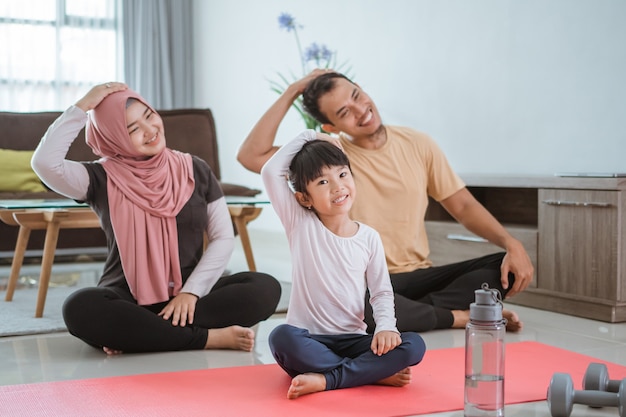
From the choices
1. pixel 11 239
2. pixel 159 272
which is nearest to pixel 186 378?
pixel 159 272

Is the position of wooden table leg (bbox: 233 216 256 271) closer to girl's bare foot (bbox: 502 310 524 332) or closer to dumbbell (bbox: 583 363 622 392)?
girl's bare foot (bbox: 502 310 524 332)

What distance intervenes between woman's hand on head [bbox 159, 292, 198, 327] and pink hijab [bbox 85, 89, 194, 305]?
5cm

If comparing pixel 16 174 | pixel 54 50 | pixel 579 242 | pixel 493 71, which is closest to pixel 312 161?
pixel 579 242

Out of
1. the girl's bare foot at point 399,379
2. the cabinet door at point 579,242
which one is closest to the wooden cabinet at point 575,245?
the cabinet door at point 579,242

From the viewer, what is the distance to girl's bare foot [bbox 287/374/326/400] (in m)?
1.83

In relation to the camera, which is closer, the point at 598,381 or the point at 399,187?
the point at 598,381

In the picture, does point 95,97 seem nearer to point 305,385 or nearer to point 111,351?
point 111,351

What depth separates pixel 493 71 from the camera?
4.00 metres

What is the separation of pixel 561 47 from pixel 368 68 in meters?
1.54

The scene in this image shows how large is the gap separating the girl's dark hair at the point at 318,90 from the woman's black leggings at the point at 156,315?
1.76ft

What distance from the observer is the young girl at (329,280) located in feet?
6.24

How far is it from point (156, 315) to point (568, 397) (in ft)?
3.82

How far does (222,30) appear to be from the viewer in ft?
22.8

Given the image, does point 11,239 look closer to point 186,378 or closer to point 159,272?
point 159,272
